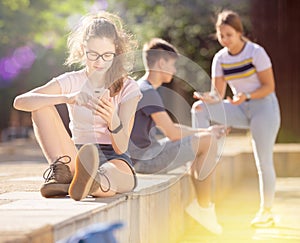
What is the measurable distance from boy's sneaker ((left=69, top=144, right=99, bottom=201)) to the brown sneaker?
192 millimetres

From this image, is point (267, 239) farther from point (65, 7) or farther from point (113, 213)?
point (65, 7)

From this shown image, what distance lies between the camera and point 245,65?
5555 mm

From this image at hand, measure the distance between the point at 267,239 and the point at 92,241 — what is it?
2.78 m

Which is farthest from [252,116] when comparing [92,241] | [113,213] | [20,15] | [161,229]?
[20,15]

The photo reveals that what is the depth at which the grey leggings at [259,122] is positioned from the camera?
17.9ft

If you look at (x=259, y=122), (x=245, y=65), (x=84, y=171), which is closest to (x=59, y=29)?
(x=245, y=65)

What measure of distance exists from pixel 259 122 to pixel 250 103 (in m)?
0.16

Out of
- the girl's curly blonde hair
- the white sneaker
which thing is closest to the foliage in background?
the white sneaker

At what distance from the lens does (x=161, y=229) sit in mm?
4574

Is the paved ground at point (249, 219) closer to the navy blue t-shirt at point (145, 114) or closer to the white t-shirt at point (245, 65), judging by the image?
the navy blue t-shirt at point (145, 114)

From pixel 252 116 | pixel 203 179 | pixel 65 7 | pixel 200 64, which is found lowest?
pixel 203 179

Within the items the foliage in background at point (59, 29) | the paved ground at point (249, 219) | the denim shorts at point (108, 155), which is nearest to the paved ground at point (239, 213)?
the paved ground at point (249, 219)

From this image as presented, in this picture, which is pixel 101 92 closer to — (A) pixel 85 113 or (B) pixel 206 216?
(A) pixel 85 113

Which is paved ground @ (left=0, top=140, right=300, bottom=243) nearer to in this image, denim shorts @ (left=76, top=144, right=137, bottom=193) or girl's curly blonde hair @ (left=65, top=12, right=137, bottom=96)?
denim shorts @ (left=76, top=144, right=137, bottom=193)
